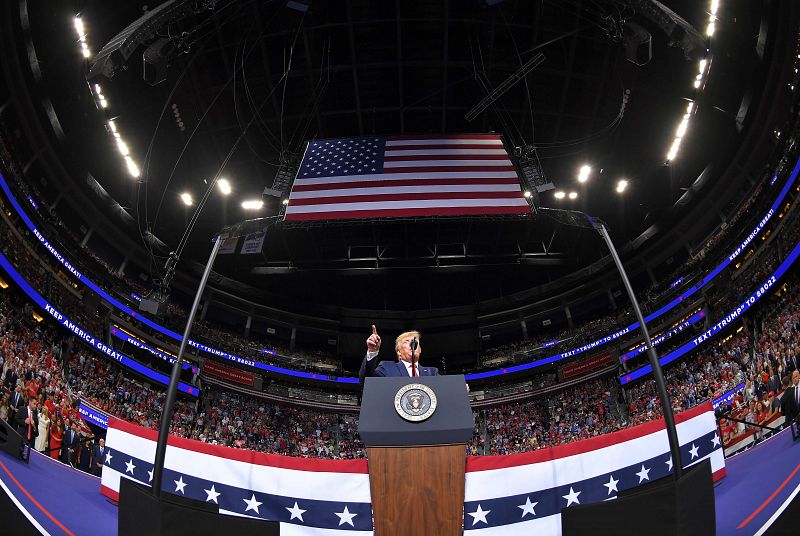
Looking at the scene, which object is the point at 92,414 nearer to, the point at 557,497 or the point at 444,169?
the point at 444,169

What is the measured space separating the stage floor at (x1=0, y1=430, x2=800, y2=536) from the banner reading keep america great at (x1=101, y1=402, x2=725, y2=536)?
369 millimetres

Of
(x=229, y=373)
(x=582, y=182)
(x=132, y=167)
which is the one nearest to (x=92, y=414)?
Answer: (x=229, y=373)

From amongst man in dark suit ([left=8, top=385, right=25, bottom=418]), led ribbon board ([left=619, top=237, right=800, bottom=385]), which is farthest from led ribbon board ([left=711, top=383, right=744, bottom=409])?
man in dark suit ([left=8, top=385, right=25, bottom=418])

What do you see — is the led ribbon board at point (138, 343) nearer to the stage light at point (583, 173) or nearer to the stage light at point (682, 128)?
the stage light at point (583, 173)

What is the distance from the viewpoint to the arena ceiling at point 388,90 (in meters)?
17.8

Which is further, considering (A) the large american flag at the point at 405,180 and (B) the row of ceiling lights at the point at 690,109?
(B) the row of ceiling lights at the point at 690,109

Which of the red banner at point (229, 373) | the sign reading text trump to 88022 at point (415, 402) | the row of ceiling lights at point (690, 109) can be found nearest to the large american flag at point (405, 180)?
the row of ceiling lights at point (690, 109)

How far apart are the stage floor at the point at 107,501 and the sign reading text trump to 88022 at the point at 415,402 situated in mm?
2300

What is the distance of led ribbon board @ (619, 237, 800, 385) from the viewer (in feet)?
58.2

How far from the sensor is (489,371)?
31688mm

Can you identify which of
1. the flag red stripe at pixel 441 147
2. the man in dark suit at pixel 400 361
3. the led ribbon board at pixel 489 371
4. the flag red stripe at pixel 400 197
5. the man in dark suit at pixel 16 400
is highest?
the led ribbon board at pixel 489 371

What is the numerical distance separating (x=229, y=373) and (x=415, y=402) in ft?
85.7

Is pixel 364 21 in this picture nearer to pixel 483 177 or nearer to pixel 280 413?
pixel 483 177

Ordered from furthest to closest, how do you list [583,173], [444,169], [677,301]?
[677,301], [583,173], [444,169]
